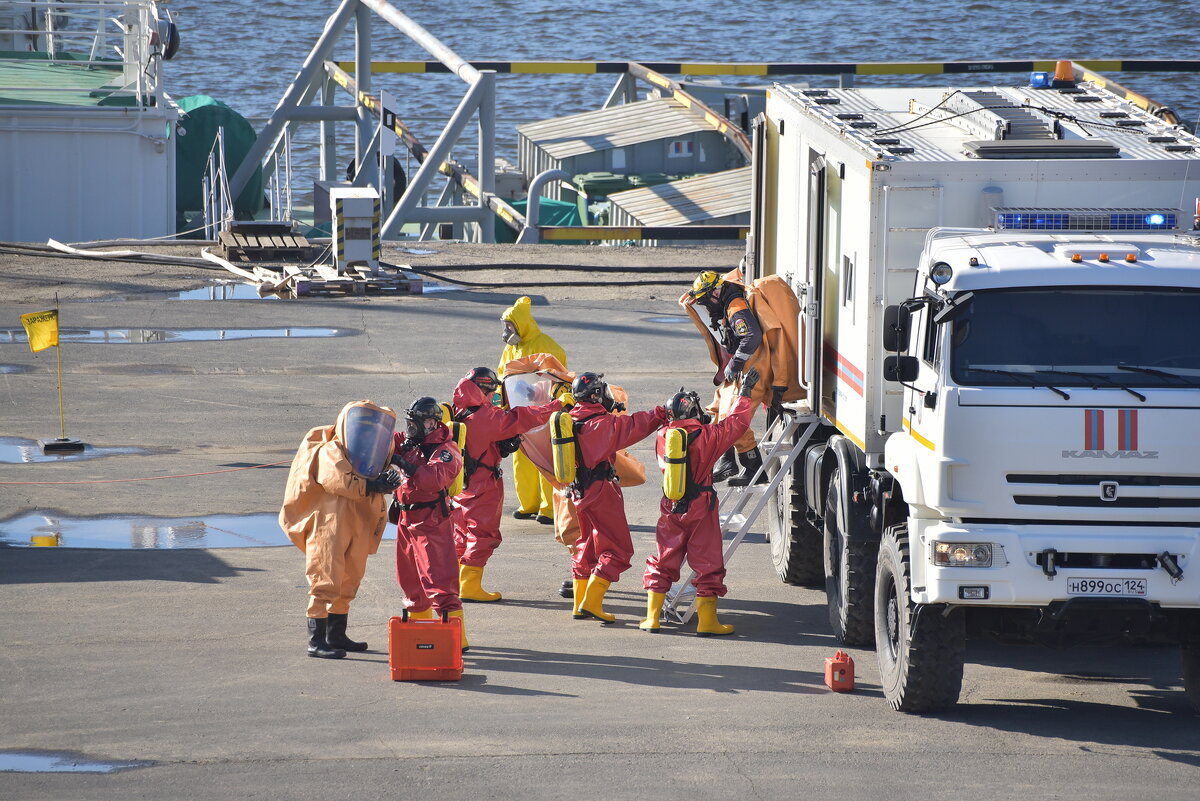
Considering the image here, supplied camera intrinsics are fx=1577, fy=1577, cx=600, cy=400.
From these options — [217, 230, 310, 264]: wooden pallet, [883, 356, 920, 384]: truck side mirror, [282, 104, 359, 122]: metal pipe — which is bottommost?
[217, 230, 310, 264]: wooden pallet

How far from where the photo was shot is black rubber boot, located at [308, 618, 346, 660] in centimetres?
994

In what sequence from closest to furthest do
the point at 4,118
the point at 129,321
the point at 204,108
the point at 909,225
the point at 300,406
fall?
1. the point at 909,225
2. the point at 300,406
3. the point at 129,321
4. the point at 4,118
5. the point at 204,108

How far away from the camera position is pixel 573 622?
1086 cm

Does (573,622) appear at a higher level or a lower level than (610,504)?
lower

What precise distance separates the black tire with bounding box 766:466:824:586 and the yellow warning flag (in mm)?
7509

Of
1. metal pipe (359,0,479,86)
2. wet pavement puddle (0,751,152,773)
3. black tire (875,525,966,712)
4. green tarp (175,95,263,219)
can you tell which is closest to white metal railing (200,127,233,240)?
green tarp (175,95,263,219)

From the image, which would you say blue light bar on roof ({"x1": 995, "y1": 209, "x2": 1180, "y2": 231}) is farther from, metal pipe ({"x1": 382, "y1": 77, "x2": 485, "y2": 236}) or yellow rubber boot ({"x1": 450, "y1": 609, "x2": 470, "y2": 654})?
metal pipe ({"x1": 382, "y1": 77, "x2": 485, "y2": 236})

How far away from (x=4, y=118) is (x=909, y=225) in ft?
75.2

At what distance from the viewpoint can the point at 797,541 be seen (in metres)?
11.7

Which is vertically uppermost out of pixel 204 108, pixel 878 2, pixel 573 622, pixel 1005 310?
pixel 878 2

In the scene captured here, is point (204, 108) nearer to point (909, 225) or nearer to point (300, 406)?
point (300, 406)

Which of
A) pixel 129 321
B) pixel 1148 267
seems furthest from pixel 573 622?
pixel 129 321

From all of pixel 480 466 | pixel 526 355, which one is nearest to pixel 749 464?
pixel 526 355

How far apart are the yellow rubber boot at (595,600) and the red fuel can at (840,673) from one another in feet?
6.42
